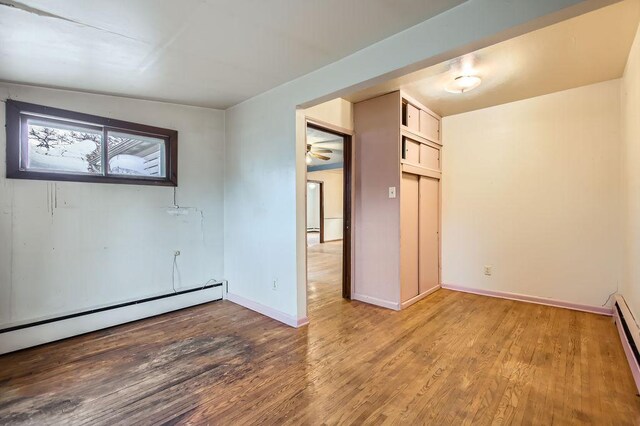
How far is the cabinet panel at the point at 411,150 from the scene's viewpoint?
145 inches

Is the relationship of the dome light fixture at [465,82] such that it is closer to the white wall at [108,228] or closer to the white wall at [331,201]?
the white wall at [108,228]

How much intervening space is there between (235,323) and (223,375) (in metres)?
1.01

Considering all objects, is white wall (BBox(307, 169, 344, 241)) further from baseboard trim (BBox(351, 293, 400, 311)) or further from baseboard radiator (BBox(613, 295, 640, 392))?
baseboard radiator (BBox(613, 295, 640, 392))

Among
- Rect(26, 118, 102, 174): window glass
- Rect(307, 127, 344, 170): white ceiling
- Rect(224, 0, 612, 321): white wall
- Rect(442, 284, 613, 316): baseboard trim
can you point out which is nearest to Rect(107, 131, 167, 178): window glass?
Rect(26, 118, 102, 174): window glass

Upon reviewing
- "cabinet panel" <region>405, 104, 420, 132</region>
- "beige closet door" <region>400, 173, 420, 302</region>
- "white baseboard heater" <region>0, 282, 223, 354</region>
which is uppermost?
"cabinet panel" <region>405, 104, 420, 132</region>

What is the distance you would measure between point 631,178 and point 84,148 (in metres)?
5.23

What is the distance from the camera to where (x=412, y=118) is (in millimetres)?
3795

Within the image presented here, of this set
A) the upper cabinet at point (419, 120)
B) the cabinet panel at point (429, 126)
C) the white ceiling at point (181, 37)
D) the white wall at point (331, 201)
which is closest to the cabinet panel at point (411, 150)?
the upper cabinet at point (419, 120)

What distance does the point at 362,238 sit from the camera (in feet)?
12.8

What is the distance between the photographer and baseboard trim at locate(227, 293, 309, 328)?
3.07 m

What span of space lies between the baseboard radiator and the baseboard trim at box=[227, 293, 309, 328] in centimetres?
264

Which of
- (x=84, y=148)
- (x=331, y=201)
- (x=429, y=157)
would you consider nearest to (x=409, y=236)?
(x=429, y=157)

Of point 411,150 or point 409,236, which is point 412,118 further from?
point 409,236

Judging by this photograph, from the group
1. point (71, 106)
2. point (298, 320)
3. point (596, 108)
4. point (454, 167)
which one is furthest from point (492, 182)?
point (71, 106)
